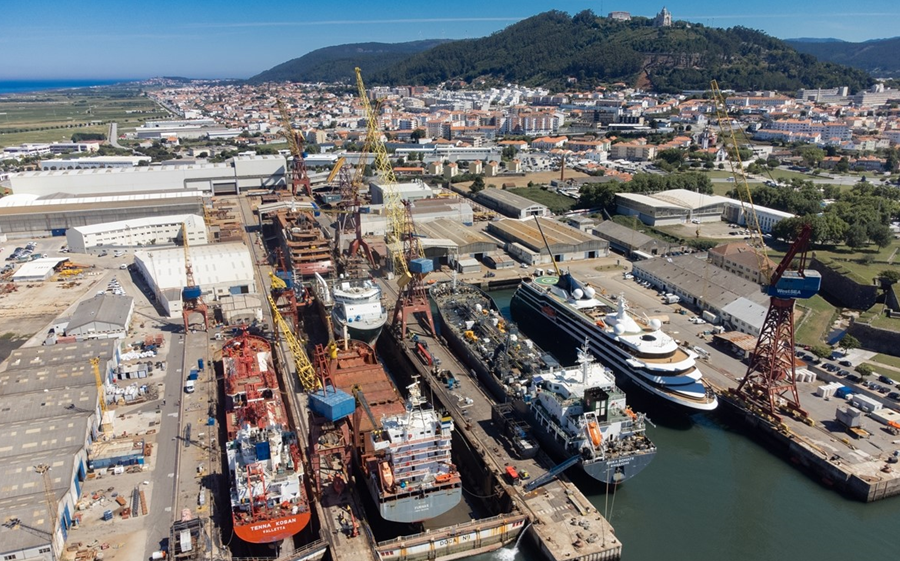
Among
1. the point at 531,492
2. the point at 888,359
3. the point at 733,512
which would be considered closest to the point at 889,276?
the point at 888,359

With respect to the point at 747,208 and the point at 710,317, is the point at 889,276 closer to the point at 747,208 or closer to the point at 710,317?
the point at 710,317

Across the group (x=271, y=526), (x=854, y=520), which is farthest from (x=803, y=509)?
(x=271, y=526)

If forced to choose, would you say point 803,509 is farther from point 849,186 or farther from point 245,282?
point 849,186

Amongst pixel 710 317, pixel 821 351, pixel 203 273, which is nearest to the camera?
pixel 821 351

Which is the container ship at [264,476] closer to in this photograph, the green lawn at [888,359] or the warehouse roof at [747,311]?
the warehouse roof at [747,311]

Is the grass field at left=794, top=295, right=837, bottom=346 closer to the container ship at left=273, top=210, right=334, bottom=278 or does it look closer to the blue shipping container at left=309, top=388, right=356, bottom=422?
the blue shipping container at left=309, top=388, right=356, bottom=422

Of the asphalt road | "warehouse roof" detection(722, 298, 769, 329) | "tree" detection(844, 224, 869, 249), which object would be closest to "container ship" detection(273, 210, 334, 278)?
the asphalt road
